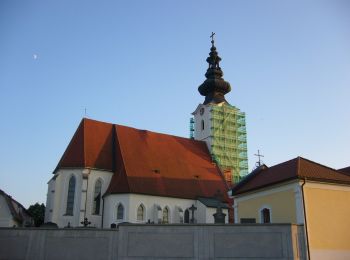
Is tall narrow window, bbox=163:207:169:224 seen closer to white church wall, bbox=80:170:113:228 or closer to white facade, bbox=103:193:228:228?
white facade, bbox=103:193:228:228

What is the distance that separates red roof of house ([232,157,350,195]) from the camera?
1958cm

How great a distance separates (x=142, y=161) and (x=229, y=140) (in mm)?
14082

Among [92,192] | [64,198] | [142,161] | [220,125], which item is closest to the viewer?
[64,198]

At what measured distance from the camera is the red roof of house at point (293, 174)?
771 inches

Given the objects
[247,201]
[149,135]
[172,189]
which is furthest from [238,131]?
[247,201]

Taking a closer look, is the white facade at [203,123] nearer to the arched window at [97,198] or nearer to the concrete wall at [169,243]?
the arched window at [97,198]

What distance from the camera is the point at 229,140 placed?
45.3 metres

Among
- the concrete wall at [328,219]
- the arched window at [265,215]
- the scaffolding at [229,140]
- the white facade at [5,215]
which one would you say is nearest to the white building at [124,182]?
the white facade at [5,215]

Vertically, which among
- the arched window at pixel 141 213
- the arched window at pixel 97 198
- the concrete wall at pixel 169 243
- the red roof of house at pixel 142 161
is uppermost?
the red roof of house at pixel 142 161

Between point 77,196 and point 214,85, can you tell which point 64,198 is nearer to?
point 77,196

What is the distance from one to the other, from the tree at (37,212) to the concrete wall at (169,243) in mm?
32567

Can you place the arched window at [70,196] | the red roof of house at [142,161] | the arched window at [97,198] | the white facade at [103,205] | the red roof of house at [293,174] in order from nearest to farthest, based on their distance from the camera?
the red roof of house at [293,174]
the white facade at [103,205]
the arched window at [70,196]
the arched window at [97,198]
the red roof of house at [142,161]

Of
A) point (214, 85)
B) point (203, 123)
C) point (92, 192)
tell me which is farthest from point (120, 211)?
point (214, 85)

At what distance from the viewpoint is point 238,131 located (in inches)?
1850
